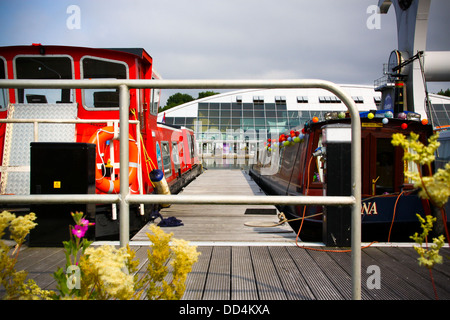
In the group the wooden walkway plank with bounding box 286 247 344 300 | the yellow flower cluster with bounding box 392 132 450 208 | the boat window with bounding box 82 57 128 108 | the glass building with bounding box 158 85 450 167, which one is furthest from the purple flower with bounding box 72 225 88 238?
the glass building with bounding box 158 85 450 167

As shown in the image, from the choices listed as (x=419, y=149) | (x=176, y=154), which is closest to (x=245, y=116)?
(x=176, y=154)

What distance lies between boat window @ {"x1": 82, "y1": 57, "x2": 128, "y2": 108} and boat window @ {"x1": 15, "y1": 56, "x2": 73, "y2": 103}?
260 millimetres

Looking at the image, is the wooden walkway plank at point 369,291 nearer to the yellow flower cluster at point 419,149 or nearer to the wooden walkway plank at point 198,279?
the wooden walkway plank at point 198,279

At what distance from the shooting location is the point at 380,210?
5145 millimetres

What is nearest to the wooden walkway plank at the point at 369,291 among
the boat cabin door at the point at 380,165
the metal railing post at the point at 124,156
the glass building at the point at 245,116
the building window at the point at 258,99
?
the metal railing post at the point at 124,156

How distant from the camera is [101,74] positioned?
5836mm

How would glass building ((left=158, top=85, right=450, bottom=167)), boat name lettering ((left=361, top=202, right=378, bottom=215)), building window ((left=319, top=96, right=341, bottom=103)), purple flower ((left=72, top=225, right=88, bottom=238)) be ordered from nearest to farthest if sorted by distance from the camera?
purple flower ((left=72, top=225, right=88, bottom=238)) → boat name lettering ((left=361, top=202, right=378, bottom=215)) → glass building ((left=158, top=85, right=450, bottom=167)) → building window ((left=319, top=96, right=341, bottom=103))

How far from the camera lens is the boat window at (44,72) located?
5.65 metres

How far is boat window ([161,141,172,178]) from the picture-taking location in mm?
8266

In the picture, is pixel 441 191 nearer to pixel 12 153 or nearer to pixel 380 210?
pixel 380 210

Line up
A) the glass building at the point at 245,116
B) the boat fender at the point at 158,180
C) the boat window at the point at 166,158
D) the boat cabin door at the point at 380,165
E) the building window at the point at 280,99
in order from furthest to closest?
1. the building window at the point at 280,99
2. the glass building at the point at 245,116
3. the boat window at the point at 166,158
4. the boat fender at the point at 158,180
5. the boat cabin door at the point at 380,165

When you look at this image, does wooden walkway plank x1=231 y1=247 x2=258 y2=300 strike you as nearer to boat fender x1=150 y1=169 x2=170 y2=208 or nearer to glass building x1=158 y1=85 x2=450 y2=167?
boat fender x1=150 y1=169 x2=170 y2=208

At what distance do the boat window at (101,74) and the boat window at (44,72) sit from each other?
260mm
